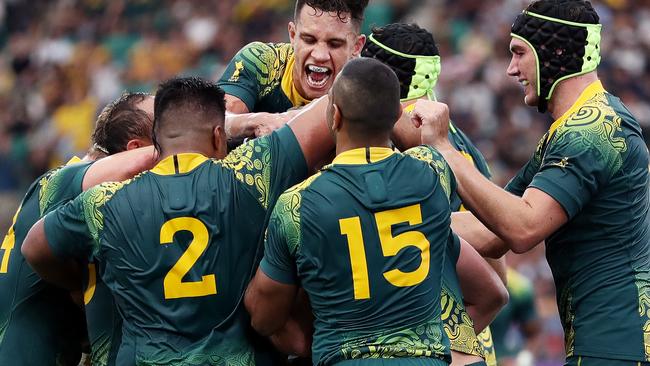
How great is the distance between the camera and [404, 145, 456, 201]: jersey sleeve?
4.87m

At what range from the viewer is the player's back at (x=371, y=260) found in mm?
4656

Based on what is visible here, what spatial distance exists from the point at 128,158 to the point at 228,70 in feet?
4.60

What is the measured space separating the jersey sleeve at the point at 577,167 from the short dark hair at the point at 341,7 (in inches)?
67.5

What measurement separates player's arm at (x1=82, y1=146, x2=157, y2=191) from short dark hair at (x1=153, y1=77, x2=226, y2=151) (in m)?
0.24

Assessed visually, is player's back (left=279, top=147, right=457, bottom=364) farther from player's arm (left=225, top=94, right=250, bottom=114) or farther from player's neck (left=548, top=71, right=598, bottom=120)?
player's arm (left=225, top=94, right=250, bottom=114)

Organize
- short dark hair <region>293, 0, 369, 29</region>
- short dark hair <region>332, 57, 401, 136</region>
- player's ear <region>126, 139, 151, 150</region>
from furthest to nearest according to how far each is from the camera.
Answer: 1. short dark hair <region>293, 0, 369, 29</region>
2. player's ear <region>126, 139, 151, 150</region>
3. short dark hair <region>332, 57, 401, 136</region>

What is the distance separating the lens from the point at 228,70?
6.70 metres

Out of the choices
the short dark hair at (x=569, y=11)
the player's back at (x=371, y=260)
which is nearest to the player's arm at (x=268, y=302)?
the player's back at (x=371, y=260)

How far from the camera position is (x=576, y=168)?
5340 millimetres

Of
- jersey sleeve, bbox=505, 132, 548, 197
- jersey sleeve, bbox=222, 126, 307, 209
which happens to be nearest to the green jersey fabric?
jersey sleeve, bbox=505, 132, 548, 197

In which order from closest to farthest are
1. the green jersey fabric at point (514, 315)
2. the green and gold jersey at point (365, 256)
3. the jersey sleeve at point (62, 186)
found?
the green and gold jersey at point (365, 256), the jersey sleeve at point (62, 186), the green jersey fabric at point (514, 315)

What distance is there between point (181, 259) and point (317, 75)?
193 centimetres

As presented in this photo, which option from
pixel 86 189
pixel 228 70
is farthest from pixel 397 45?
pixel 86 189

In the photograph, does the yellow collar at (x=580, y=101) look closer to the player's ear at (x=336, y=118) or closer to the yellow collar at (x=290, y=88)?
the player's ear at (x=336, y=118)
